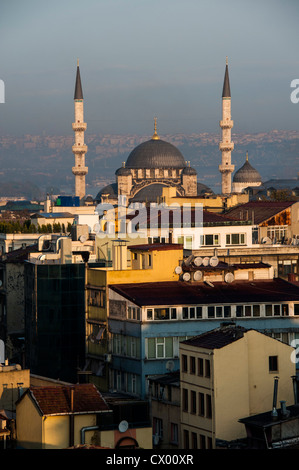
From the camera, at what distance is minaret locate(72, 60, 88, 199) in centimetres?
14100

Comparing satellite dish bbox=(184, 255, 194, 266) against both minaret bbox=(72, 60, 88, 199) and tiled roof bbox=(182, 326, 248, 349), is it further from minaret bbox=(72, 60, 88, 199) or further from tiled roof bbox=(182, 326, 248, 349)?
minaret bbox=(72, 60, 88, 199)

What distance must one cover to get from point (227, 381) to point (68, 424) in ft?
11.8

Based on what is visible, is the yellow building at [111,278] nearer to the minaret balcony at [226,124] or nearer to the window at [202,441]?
the window at [202,441]

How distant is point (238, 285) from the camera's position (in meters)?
37.3

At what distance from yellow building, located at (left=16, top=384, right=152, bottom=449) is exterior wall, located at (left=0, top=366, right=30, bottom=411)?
1.99 meters

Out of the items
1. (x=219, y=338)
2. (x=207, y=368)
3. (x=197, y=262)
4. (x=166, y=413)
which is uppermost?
(x=197, y=262)

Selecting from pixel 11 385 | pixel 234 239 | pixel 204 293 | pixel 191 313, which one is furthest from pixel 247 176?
pixel 11 385

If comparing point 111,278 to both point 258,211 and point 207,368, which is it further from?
point 258,211

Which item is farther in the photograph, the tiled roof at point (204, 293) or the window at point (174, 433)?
the tiled roof at point (204, 293)

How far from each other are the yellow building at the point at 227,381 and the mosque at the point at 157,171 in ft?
356

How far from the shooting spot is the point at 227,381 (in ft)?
92.5

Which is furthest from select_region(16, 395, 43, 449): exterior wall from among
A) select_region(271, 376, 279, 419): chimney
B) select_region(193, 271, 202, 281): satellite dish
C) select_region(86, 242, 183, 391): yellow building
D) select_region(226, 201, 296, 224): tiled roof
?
select_region(226, 201, 296, 224): tiled roof

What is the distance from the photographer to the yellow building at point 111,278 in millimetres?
36406

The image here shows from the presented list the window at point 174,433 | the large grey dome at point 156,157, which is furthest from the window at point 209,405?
the large grey dome at point 156,157
